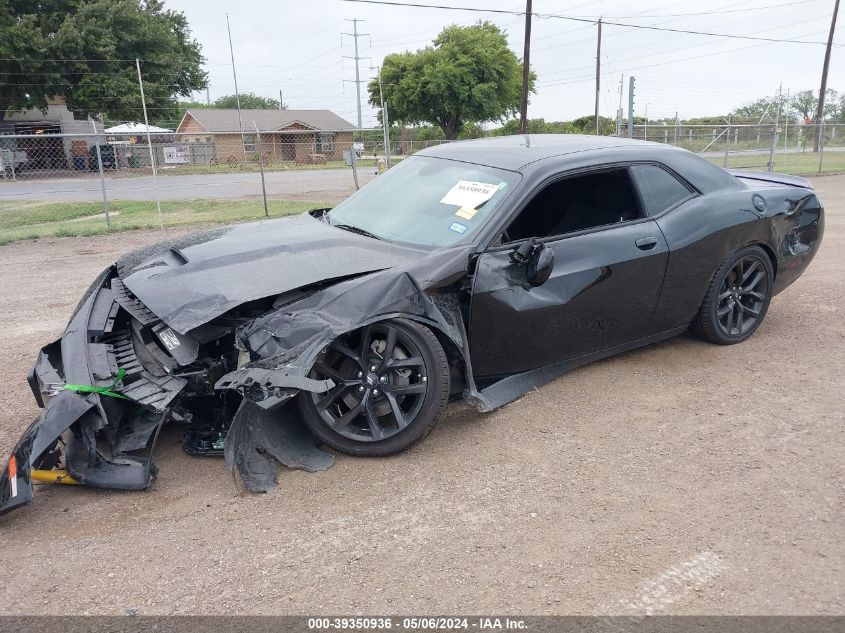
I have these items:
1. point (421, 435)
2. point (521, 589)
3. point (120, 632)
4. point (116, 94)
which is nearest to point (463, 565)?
point (521, 589)

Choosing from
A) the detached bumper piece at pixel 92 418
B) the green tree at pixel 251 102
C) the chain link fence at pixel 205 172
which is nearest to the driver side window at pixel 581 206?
the detached bumper piece at pixel 92 418

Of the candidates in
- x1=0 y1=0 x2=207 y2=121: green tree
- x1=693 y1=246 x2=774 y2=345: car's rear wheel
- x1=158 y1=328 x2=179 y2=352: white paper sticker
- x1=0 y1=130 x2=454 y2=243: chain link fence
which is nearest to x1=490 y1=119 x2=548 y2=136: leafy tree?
x1=0 y1=130 x2=454 y2=243: chain link fence

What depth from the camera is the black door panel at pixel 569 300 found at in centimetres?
376

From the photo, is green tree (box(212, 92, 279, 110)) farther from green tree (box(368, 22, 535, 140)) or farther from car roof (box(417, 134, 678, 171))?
car roof (box(417, 134, 678, 171))

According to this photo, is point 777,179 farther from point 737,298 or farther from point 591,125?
point 591,125

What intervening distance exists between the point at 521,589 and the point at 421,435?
1.13 metres

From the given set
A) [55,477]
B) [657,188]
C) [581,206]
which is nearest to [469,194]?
[581,206]

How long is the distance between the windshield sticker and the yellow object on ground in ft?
8.33

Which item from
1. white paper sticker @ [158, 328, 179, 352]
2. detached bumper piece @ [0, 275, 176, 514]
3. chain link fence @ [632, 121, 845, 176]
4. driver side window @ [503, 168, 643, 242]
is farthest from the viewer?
chain link fence @ [632, 121, 845, 176]

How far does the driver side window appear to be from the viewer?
174 inches

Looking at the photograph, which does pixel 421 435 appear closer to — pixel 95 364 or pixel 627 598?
pixel 627 598

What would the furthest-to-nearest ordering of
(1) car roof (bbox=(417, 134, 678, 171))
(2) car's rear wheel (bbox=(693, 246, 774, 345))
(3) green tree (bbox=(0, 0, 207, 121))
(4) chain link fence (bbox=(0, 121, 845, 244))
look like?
1. (3) green tree (bbox=(0, 0, 207, 121))
2. (4) chain link fence (bbox=(0, 121, 845, 244))
3. (2) car's rear wheel (bbox=(693, 246, 774, 345))
4. (1) car roof (bbox=(417, 134, 678, 171))

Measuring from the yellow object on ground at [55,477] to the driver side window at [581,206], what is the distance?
280cm

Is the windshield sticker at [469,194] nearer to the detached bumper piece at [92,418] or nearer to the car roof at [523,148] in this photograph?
the car roof at [523,148]
